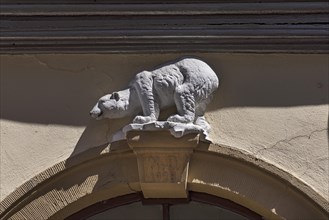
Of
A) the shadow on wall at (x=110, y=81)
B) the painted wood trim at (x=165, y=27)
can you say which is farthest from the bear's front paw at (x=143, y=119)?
the painted wood trim at (x=165, y=27)

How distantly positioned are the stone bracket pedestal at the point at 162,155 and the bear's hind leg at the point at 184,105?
3.0 inches

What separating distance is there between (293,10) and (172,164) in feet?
3.19

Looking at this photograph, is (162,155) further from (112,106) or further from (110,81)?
(110,81)

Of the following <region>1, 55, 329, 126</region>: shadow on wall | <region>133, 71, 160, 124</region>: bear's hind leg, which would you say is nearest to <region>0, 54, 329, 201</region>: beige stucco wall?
<region>1, 55, 329, 126</region>: shadow on wall

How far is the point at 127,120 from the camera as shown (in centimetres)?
504

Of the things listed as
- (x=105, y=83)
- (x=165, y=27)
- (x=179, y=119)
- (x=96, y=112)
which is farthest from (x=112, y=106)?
(x=165, y=27)

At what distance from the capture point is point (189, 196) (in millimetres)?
5117

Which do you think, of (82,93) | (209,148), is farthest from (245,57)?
(82,93)

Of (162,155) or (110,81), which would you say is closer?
(162,155)

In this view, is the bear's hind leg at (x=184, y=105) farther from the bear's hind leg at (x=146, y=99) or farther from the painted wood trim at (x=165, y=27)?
the painted wood trim at (x=165, y=27)

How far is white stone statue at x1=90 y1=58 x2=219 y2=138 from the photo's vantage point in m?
4.91

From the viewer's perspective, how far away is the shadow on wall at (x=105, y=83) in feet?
16.6

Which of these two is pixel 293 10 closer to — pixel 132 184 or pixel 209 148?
pixel 209 148

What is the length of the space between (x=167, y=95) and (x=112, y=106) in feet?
0.89
